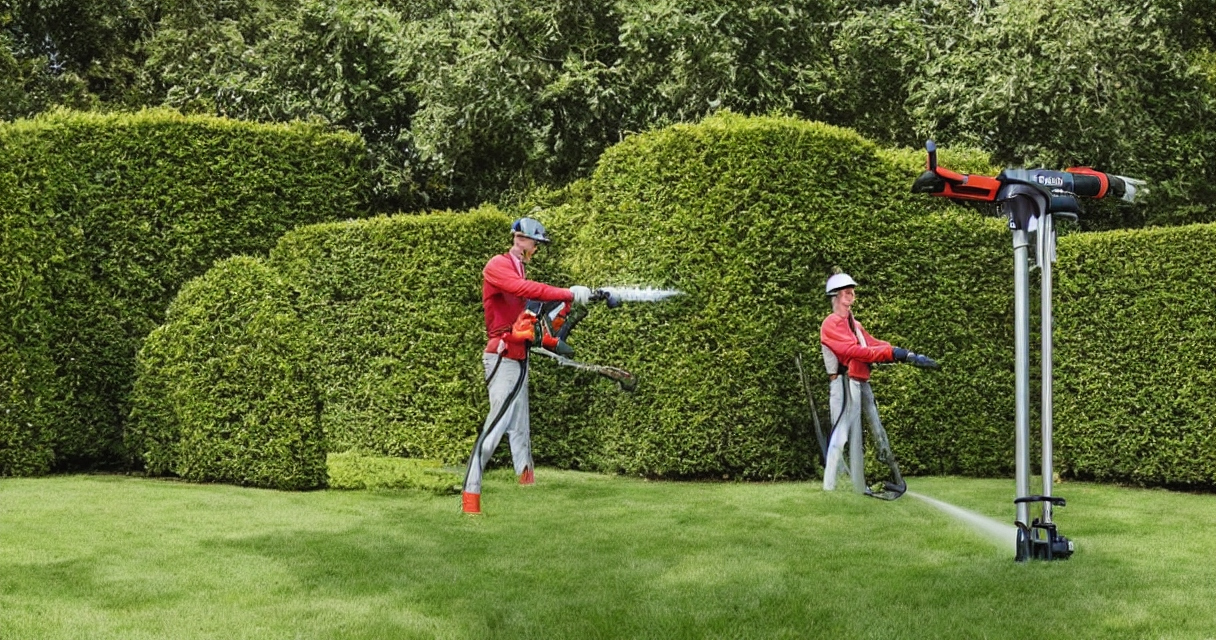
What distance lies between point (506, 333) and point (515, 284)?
480 millimetres

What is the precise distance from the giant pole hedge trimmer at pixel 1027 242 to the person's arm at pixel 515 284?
3176mm

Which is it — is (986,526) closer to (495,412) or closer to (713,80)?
(495,412)

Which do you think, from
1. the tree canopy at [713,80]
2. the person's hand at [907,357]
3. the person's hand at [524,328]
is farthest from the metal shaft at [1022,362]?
the tree canopy at [713,80]

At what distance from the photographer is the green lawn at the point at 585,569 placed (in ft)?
20.9

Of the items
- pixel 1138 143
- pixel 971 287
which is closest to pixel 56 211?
pixel 971 287

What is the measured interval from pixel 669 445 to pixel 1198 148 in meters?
10.3

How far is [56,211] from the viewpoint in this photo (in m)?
13.3

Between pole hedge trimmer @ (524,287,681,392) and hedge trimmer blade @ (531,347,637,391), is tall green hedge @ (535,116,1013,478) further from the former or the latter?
pole hedge trimmer @ (524,287,681,392)

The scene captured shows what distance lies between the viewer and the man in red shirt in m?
9.76

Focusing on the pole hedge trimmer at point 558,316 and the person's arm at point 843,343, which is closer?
the pole hedge trimmer at point 558,316

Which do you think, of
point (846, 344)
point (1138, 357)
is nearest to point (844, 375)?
point (846, 344)

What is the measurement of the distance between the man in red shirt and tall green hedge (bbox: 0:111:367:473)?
5.30 meters

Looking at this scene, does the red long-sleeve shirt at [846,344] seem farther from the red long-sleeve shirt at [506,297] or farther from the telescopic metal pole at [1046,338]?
the telescopic metal pole at [1046,338]

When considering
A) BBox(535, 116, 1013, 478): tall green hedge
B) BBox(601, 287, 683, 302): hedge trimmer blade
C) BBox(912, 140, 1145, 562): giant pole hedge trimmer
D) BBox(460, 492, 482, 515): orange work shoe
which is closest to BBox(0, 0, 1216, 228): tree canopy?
BBox(535, 116, 1013, 478): tall green hedge
